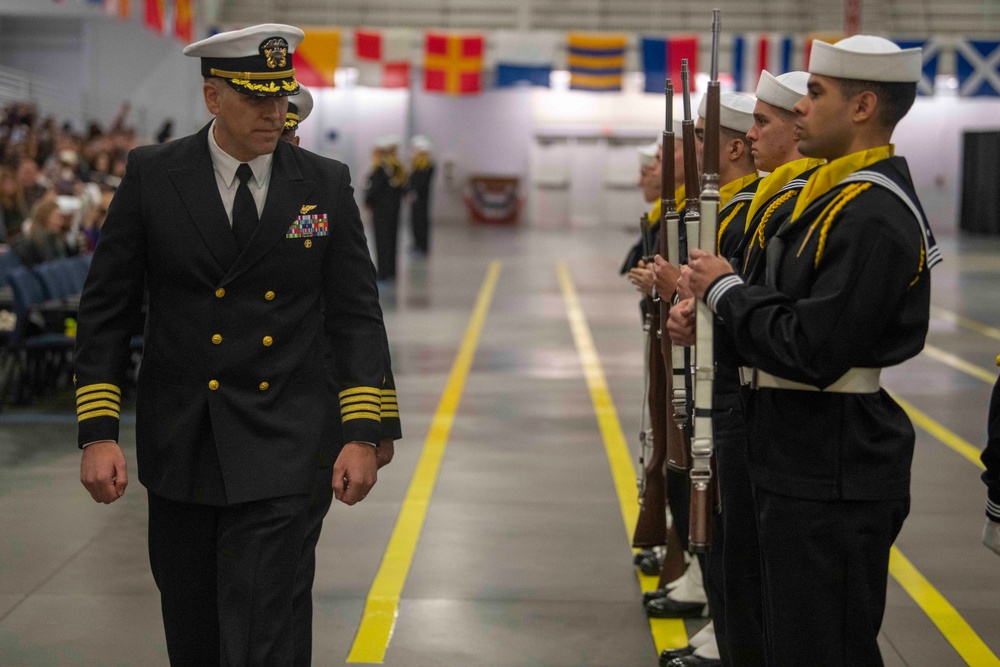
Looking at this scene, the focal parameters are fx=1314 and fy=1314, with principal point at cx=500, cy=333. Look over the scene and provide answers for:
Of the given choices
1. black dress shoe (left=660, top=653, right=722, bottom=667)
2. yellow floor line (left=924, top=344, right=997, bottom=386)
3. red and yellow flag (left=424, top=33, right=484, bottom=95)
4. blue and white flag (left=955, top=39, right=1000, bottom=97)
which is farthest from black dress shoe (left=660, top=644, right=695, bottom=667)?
red and yellow flag (left=424, top=33, right=484, bottom=95)

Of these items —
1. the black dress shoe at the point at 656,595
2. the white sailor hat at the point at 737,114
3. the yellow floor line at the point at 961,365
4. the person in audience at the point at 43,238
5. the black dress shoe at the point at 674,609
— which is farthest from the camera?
the yellow floor line at the point at 961,365

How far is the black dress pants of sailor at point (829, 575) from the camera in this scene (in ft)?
10.4

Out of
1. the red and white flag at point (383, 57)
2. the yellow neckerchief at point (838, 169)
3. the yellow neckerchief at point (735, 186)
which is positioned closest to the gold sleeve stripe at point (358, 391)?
the yellow neckerchief at point (838, 169)

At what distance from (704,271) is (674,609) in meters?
2.62

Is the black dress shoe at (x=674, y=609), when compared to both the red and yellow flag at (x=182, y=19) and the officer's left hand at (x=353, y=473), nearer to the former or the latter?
the officer's left hand at (x=353, y=473)

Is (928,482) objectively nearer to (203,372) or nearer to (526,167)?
(203,372)

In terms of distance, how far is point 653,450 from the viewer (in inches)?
229

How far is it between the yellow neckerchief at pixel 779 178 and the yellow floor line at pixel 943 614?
2.21 metres

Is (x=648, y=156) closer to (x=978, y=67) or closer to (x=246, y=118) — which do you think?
(x=246, y=118)

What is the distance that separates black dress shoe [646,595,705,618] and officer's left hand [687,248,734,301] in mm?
2550

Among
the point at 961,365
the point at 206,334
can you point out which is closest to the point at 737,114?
the point at 206,334

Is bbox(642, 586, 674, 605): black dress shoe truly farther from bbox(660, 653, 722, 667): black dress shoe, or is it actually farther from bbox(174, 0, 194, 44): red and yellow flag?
bbox(174, 0, 194, 44): red and yellow flag

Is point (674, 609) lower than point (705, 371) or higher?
lower

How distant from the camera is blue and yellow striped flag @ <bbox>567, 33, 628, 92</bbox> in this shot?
106ft
